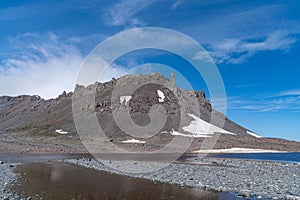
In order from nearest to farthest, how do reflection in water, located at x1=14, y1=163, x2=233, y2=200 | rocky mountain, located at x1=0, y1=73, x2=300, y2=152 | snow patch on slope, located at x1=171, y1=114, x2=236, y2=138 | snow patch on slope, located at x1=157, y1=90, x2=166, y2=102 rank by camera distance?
1. reflection in water, located at x1=14, y1=163, x2=233, y2=200
2. rocky mountain, located at x1=0, y1=73, x2=300, y2=152
3. snow patch on slope, located at x1=171, y1=114, x2=236, y2=138
4. snow patch on slope, located at x1=157, y1=90, x2=166, y2=102

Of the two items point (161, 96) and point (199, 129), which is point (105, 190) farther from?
point (161, 96)

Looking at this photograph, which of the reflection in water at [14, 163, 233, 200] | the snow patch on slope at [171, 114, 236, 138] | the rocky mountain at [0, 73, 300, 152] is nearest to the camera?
the reflection in water at [14, 163, 233, 200]

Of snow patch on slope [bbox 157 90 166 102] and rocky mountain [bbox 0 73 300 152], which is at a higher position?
snow patch on slope [bbox 157 90 166 102]

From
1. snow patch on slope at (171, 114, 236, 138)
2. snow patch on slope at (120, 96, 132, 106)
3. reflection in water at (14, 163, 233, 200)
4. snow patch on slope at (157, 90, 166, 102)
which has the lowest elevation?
reflection in water at (14, 163, 233, 200)

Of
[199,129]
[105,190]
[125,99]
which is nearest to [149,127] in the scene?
[199,129]

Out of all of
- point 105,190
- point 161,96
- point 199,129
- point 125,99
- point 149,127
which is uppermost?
point 161,96

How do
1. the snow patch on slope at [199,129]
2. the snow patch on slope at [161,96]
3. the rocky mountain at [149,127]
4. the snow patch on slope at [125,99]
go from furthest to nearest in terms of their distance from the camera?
the snow patch on slope at [161,96], the snow patch on slope at [125,99], the snow patch on slope at [199,129], the rocky mountain at [149,127]

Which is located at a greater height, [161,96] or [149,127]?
[161,96]

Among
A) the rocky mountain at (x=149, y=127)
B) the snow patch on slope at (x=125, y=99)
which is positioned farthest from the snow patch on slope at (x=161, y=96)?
the snow patch on slope at (x=125, y=99)

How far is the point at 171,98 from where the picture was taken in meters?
181

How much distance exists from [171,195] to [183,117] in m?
130

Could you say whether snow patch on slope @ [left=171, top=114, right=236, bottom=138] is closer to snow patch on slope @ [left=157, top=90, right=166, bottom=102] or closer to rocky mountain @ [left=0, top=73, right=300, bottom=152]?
rocky mountain @ [left=0, top=73, right=300, bottom=152]

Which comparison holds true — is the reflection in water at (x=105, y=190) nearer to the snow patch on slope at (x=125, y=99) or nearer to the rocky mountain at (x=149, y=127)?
the rocky mountain at (x=149, y=127)

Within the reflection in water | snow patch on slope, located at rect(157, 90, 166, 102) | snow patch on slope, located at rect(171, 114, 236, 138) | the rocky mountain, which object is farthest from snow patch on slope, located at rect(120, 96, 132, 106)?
the reflection in water
